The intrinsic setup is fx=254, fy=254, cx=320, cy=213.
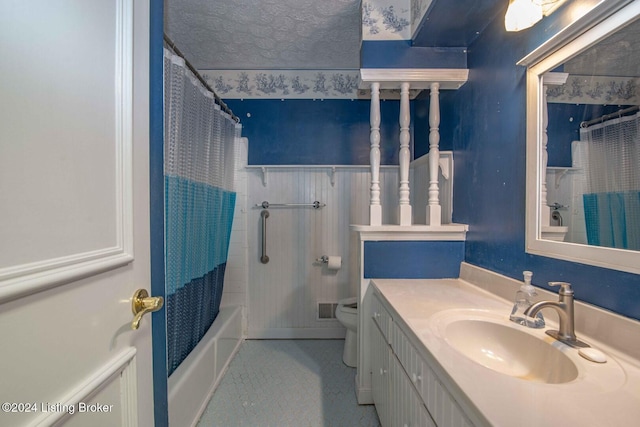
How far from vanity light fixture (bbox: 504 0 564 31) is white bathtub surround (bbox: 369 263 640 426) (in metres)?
0.98

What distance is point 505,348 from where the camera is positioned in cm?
85

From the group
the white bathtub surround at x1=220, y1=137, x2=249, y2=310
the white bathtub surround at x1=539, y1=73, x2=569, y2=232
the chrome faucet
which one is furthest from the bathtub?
the white bathtub surround at x1=539, y1=73, x2=569, y2=232

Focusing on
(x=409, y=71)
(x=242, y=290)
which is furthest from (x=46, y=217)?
(x=242, y=290)

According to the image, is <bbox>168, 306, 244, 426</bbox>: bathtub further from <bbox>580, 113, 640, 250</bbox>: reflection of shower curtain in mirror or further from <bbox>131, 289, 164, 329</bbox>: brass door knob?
<bbox>580, 113, 640, 250</bbox>: reflection of shower curtain in mirror

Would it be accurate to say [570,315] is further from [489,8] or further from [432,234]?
[489,8]

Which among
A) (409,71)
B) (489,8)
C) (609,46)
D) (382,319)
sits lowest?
(382,319)

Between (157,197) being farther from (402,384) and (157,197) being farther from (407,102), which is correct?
(407,102)

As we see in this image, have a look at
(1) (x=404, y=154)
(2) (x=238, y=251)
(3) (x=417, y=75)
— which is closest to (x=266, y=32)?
(3) (x=417, y=75)

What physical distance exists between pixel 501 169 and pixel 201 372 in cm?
189

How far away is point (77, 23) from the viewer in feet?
1.48

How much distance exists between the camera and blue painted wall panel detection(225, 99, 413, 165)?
7.49 ft

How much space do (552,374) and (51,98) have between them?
4.24 ft

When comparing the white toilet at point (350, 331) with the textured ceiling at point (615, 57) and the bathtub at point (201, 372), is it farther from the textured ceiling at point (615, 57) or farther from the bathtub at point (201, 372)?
the textured ceiling at point (615, 57)

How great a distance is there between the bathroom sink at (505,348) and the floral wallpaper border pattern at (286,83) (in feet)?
6.43
